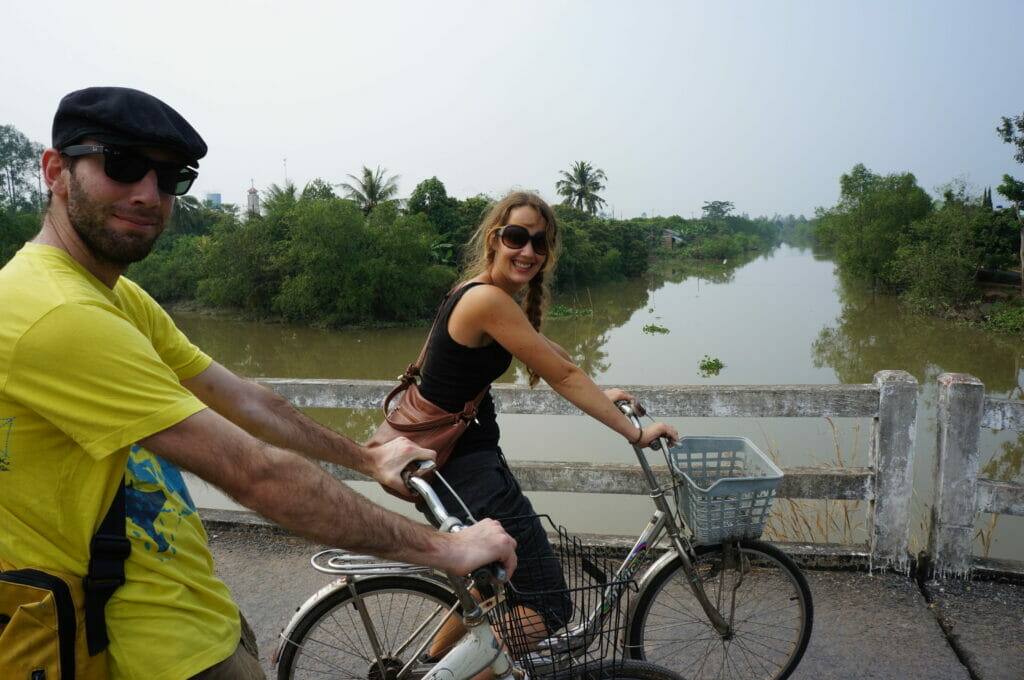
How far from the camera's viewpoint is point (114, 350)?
3.68 feet

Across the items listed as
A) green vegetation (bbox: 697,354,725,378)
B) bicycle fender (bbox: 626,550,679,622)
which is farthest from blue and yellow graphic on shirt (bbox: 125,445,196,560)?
green vegetation (bbox: 697,354,725,378)

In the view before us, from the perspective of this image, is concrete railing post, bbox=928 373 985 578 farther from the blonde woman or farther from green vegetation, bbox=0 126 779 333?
green vegetation, bbox=0 126 779 333

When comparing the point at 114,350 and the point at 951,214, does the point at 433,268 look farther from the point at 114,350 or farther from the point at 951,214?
the point at 114,350

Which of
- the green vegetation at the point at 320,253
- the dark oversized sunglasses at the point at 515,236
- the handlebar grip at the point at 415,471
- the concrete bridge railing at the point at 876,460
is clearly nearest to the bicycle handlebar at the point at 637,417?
the dark oversized sunglasses at the point at 515,236

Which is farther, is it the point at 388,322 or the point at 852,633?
the point at 388,322

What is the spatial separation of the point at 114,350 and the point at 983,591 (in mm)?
3738

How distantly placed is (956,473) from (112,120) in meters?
3.56

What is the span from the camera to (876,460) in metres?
3.42

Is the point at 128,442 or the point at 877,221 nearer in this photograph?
the point at 128,442

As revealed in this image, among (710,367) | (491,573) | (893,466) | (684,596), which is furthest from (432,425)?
(710,367)

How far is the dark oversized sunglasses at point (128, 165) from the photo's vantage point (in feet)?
4.06

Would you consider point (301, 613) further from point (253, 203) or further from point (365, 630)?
point (253, 203)

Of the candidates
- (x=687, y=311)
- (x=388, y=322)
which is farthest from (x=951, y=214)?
(x=388, y=322)

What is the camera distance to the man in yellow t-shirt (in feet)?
3.64
